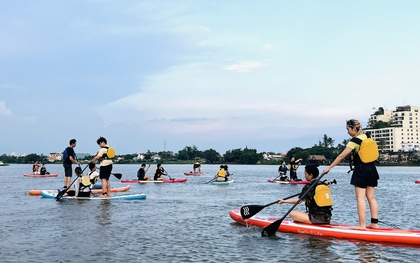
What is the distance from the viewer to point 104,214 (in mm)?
15648

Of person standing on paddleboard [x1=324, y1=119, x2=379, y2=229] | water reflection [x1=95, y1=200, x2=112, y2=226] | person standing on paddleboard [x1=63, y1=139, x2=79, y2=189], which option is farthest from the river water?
person standing on paddleboard [x1=63, y1=139, x2=79, y2=189]

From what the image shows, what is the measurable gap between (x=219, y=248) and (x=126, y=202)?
9.58 m

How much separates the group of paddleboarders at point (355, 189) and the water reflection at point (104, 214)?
213 inches

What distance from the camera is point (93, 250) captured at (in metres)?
10.1

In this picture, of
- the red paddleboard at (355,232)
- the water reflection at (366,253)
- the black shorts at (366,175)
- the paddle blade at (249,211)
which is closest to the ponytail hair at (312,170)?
the black shorts at (366,175)

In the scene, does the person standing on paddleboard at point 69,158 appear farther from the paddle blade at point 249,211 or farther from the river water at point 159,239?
the paddle blade at point 249,211

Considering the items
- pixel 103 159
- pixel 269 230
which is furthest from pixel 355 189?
pixel 103 159

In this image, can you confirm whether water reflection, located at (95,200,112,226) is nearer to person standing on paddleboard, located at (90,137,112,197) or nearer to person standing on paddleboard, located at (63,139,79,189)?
person standing on paddleboard, located at (90,137,112,197)

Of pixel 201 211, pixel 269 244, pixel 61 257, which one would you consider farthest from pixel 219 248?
pixel 201 211

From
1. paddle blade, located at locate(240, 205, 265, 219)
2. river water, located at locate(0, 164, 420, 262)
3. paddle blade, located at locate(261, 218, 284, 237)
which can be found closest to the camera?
river water, located at locate(0, 164, 420, 262)

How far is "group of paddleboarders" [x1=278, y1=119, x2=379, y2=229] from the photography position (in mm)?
11008

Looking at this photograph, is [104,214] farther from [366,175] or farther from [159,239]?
A: [366,175]

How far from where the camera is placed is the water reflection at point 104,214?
13910 millimetres

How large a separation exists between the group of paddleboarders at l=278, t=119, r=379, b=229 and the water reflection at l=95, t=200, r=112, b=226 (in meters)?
5.41
